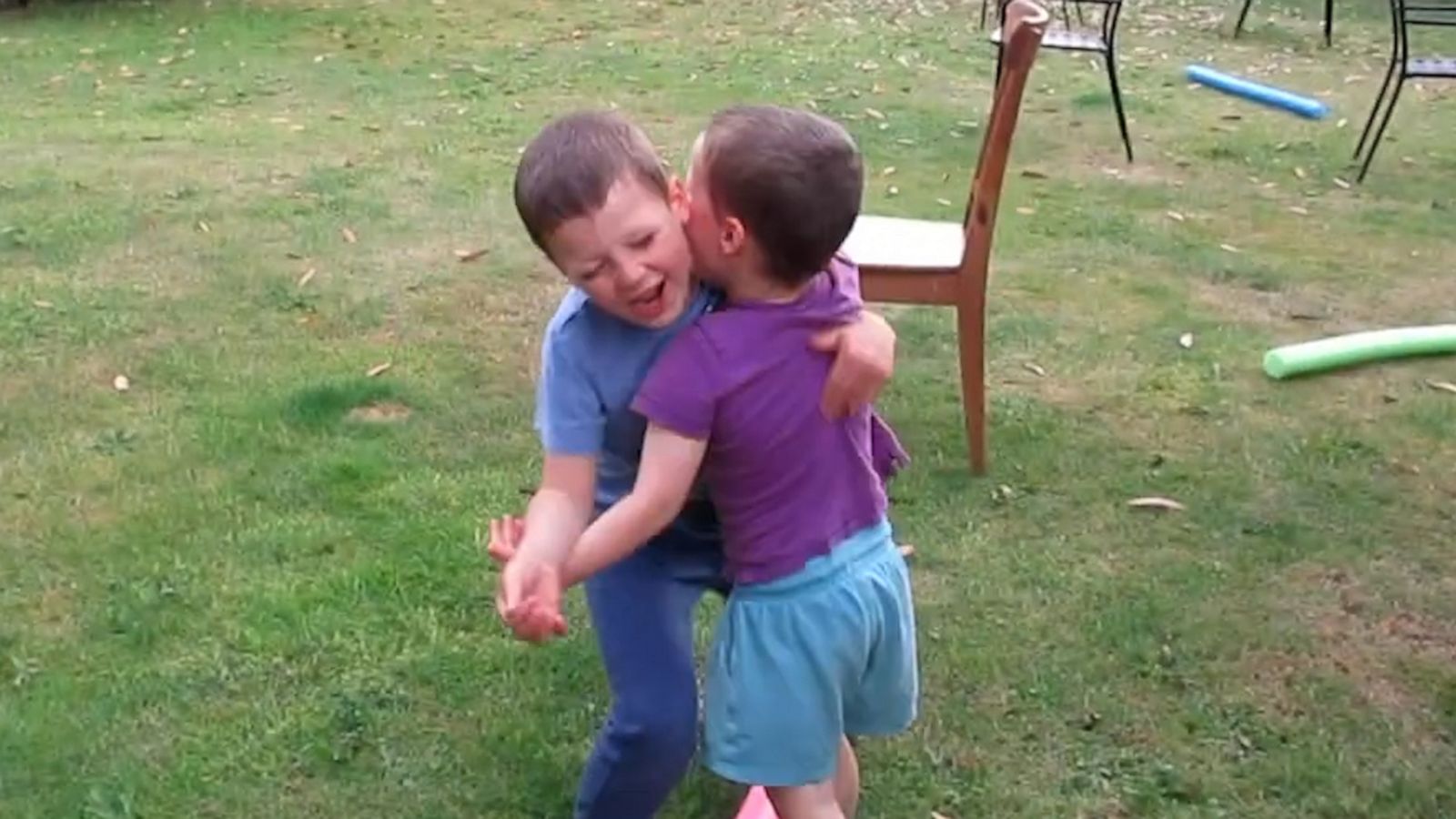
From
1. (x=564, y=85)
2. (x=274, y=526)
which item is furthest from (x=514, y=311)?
(x=564, y=85)

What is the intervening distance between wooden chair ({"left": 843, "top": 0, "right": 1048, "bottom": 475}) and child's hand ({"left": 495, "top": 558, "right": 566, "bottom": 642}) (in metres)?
1.76

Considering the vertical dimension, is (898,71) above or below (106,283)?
below

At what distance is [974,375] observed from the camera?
3797 mm

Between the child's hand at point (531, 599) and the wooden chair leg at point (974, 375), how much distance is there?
1981mm

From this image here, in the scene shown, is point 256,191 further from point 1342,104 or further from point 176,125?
point 1342,104

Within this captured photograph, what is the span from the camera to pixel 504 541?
1.88 metres

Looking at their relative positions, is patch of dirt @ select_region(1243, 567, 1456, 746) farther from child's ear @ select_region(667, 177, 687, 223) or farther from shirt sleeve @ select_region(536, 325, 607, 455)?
child's ear @ select_region(667, 177, 687, 223)

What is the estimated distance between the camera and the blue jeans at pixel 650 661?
2182 mm

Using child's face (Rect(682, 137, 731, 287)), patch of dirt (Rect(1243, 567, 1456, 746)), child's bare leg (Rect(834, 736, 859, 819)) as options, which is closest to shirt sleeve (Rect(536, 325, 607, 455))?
child's face (Rect(682, 137, 731, 287))

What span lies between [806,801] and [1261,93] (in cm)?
679

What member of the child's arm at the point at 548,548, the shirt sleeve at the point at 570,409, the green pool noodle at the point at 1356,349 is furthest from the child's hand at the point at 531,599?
the green pool noodle at the point at 1356,349

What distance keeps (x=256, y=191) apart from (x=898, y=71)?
3.77m

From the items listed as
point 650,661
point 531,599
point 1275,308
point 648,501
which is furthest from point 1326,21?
point 531,599

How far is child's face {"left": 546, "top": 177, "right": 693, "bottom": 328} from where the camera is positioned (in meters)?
1.81
